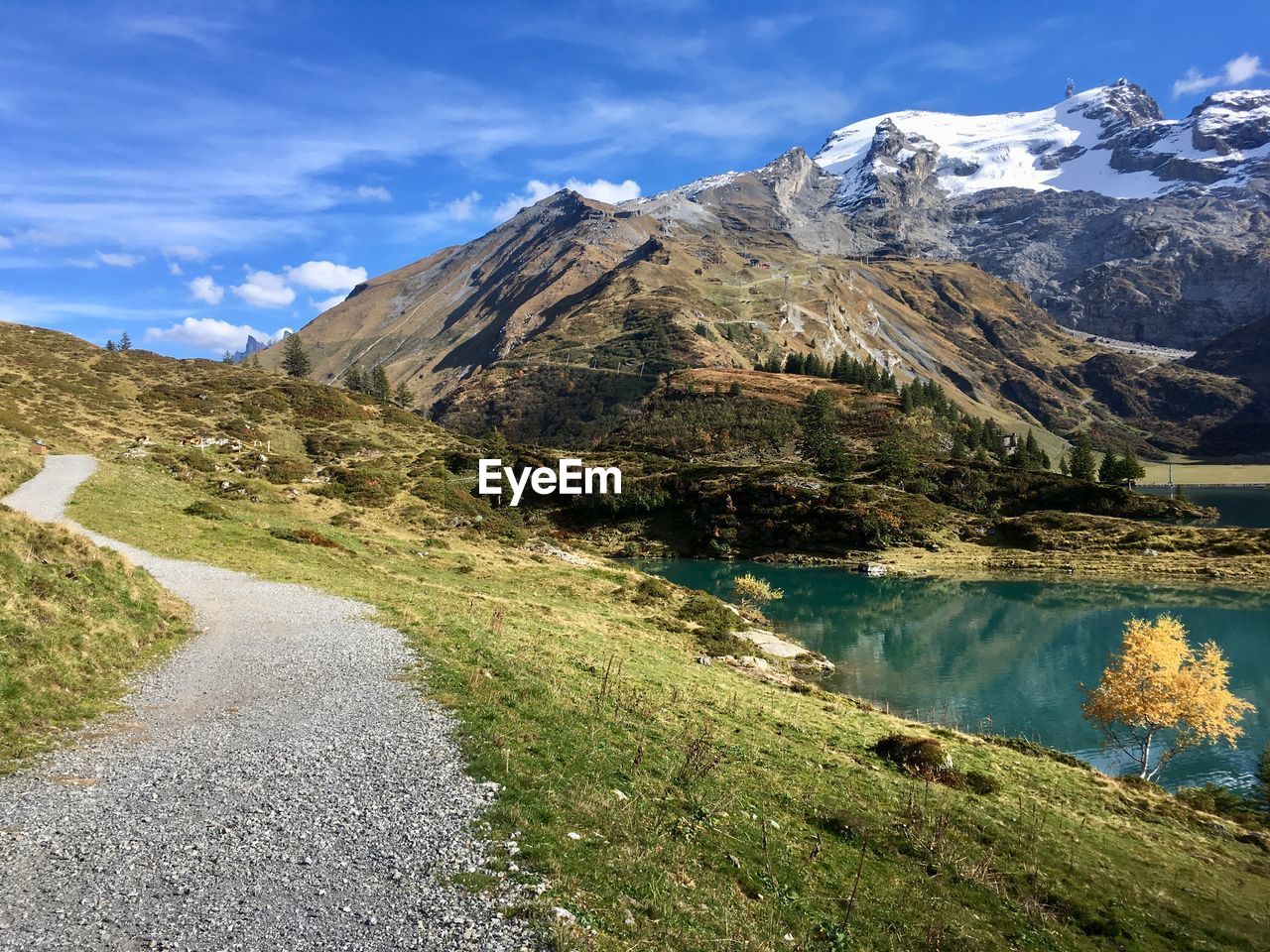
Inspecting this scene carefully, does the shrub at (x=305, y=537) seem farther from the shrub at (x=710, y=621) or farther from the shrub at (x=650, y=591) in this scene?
the shrub at (x=710, y=621)

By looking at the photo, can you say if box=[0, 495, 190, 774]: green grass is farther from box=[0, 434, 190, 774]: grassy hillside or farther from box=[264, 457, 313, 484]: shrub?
box=[264, 457, 313, 484]: shrub

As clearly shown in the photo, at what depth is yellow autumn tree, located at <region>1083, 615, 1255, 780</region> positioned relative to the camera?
1248 inches

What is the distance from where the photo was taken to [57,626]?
17.6 metres

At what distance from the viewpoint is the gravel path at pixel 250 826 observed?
334 inches

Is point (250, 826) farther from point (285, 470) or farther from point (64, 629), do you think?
point (285, 470)

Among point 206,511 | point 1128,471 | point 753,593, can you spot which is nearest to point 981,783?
point 206,511

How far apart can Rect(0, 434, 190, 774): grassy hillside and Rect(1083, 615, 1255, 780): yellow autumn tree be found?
4145cm

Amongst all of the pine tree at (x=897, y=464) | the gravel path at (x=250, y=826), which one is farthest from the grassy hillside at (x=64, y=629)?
the pine tree at (x=897, y=464)

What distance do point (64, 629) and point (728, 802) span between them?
1834 cm

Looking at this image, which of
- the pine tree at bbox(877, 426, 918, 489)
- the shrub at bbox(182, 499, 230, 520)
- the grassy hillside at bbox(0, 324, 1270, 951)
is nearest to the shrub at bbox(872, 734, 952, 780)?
the grassy hillside at bbox(0, 324, 1270, 951)

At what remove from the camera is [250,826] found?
10922mm

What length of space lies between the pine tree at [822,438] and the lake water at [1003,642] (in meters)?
33.6

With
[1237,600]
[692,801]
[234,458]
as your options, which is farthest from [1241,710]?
[234,458]

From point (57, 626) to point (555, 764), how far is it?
14.4 m
